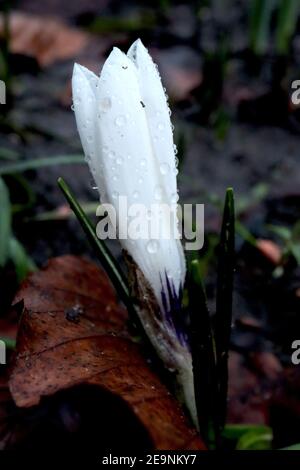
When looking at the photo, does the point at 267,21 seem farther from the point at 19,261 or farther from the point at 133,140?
the point at 133,140

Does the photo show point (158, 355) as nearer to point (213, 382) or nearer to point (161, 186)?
point (213, 382)

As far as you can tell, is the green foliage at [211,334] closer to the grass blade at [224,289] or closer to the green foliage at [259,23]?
the grass blade at [224,289]

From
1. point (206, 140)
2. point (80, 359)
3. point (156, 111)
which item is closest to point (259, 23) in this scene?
point (206, 140)

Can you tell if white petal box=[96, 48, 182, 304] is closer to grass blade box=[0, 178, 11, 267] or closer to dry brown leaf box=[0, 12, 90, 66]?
grass blade box=[0, 178, 11, 267]

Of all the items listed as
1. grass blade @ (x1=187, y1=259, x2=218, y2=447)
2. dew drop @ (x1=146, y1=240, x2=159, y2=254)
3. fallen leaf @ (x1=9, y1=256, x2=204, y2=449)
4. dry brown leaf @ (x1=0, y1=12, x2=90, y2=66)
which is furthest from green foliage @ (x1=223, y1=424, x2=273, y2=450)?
dry brown leaf @ (x1=0, y1=12, x2=90, y2=66)

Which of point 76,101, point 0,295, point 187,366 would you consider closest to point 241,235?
point 0,295

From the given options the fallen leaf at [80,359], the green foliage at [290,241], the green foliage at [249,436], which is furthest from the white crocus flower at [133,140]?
the green foliage at [290,241]
